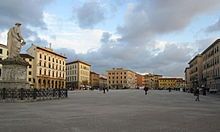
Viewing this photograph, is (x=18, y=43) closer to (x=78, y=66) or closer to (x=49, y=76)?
(x=49, y=76)

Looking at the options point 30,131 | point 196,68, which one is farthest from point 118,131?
point 196,68

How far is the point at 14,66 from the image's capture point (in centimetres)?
2881

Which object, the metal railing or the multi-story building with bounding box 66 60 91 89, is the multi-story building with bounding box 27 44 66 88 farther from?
the metal railing

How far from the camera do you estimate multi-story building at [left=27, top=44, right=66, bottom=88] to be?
4286 inches

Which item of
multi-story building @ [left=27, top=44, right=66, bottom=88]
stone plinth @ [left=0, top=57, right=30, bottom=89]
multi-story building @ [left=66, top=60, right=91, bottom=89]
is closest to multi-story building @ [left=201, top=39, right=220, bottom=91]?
multi-story building @ [left=27, top=44, right=66, bottom=88]

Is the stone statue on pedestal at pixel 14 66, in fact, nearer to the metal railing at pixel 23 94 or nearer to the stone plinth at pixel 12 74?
the stone plinth at pixel 12 74

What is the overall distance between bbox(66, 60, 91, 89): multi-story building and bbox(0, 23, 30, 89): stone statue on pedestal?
125796mm

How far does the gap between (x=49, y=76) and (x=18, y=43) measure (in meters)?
88.5

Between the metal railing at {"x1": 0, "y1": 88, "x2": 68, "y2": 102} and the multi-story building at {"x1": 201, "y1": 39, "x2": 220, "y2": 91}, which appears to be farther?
the multi-story building at {"x1": 201, "y1": 39, "x2": 220, "y2": 91}

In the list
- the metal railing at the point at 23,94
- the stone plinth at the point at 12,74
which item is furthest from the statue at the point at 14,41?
the metal railing at the point at 23,94

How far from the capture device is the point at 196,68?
133m

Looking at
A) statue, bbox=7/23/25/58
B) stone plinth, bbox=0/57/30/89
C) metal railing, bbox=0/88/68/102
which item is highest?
statue, bbox=7/23/25/58

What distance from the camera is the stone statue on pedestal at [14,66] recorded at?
28.6m

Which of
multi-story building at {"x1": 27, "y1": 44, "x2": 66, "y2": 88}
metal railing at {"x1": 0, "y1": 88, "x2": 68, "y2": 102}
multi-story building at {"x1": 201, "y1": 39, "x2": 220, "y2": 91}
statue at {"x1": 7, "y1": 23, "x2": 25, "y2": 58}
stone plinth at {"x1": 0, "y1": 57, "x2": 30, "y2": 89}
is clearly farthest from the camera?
multi-story building at {"x1": 27, "y1": 44, "x2": 66, "y2": 88}
